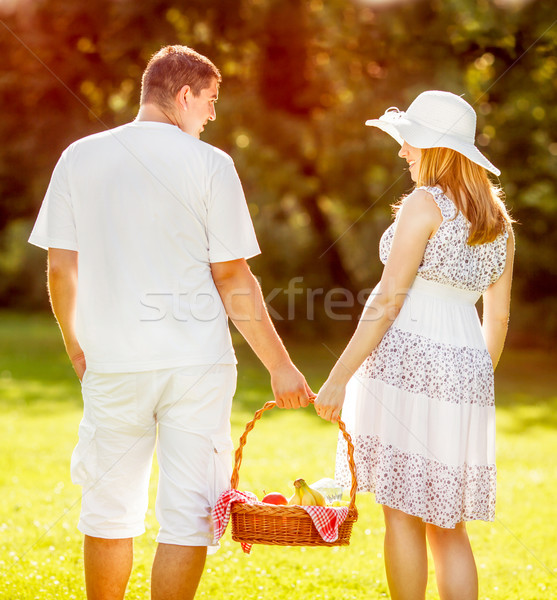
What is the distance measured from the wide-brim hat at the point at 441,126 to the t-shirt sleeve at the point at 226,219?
A: 793mm

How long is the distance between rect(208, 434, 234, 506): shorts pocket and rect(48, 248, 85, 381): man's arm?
27.5 inches

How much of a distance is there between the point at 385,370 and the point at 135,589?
1.76 meters

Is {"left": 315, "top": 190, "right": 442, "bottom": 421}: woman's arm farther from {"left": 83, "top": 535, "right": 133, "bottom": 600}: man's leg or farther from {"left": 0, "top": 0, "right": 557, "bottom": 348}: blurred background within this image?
{"left": 0, "top": 0, "right": 557, "bottom": 348}: blurred background

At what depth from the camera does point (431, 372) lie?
329cm

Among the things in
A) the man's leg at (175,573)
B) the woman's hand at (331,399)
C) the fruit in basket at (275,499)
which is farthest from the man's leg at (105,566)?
the woman's hand at (331,399)

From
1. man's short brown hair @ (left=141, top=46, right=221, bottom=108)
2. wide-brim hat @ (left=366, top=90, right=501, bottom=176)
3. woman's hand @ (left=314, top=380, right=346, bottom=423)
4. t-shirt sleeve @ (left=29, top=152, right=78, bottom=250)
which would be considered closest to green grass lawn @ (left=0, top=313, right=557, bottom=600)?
woman's hand @ (left=314, top=380, right=346, bottom=423)

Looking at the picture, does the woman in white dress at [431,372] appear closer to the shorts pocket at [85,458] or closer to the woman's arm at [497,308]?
the woman's arm at [497,308]

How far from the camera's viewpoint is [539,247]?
14.9 metres

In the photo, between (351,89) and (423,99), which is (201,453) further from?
(351,89)

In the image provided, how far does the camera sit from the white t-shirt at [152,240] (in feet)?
9.63

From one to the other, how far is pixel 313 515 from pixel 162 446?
599mm

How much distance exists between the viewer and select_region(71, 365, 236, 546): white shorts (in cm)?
298

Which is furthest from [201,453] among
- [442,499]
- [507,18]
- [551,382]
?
[551,382]

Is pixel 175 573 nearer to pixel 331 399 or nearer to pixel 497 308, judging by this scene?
pixel 331 399
